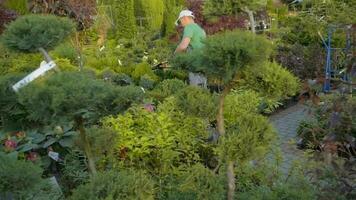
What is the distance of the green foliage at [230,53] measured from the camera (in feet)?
8.92

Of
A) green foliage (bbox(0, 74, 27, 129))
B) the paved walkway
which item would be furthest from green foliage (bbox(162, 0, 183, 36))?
green foliage (bbox(0, 74, 27, 129))

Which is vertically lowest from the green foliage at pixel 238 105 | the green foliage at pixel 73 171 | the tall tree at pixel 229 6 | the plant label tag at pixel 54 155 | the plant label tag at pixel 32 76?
the green foliage at pixel 73 171

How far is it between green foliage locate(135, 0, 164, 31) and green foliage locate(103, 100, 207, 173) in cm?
825

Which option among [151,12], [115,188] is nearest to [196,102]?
[115,188]

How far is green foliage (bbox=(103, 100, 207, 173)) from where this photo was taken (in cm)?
418

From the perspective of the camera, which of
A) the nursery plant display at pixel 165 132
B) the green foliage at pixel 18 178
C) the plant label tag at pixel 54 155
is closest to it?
the nursery plant display at pixel 165 132

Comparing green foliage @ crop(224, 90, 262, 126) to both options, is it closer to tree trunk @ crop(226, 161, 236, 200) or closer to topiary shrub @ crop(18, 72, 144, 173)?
tree trunk @ crop(226, 161, 236, 200)

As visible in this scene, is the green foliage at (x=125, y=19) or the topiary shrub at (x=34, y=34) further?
the green foliage at (x=125, y=19)

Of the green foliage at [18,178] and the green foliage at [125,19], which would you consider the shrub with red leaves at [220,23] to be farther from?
the green foliage at [18,178]

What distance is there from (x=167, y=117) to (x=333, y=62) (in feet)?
18.6

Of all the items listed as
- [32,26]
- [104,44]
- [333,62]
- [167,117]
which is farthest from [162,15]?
[32,26]

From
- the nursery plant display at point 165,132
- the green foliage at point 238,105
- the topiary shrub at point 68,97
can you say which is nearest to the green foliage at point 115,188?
the nursery plant display at point 165,132

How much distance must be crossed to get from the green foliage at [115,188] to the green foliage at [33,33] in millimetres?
839

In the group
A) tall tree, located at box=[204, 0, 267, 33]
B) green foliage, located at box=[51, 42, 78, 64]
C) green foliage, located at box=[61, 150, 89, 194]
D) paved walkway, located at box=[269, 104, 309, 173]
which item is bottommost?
paved walkway, located at box=[269, 104, 309, 173]
